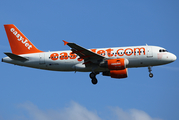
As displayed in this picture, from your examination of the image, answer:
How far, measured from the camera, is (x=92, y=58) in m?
45.7

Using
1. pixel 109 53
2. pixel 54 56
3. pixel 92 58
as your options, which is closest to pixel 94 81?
pixel 92 58

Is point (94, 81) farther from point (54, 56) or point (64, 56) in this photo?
point (54, 56)

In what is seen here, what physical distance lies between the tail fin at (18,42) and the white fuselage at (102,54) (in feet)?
4.59

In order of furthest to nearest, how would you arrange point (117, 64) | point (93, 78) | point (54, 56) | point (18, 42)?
point (18, 42) < point (54, 56) < point (93, 78) < point (117, 64)

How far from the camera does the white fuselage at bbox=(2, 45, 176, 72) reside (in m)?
45.5

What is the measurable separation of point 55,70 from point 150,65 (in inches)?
575

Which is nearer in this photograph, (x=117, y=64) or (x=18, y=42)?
(x=117, y=64)

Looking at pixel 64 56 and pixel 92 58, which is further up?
pixel 64 56

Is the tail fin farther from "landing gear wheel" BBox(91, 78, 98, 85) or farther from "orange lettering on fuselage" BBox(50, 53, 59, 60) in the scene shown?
"landing gear wheel" BBox(91, 78, 98, 85)

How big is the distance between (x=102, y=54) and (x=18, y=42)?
14518 mm

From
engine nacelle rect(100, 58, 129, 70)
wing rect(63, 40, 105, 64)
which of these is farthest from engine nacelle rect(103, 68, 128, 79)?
wing rect(63, 40, 105, 64)

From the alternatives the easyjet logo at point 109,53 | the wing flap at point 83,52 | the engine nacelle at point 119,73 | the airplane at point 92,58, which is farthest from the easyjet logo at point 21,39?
the engine nacelle at point 119,73

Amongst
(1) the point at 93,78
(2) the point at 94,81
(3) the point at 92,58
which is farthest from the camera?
(2) the point at 94,81

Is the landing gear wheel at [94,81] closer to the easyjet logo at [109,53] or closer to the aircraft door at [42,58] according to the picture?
the easyjet logo at [109,53]
